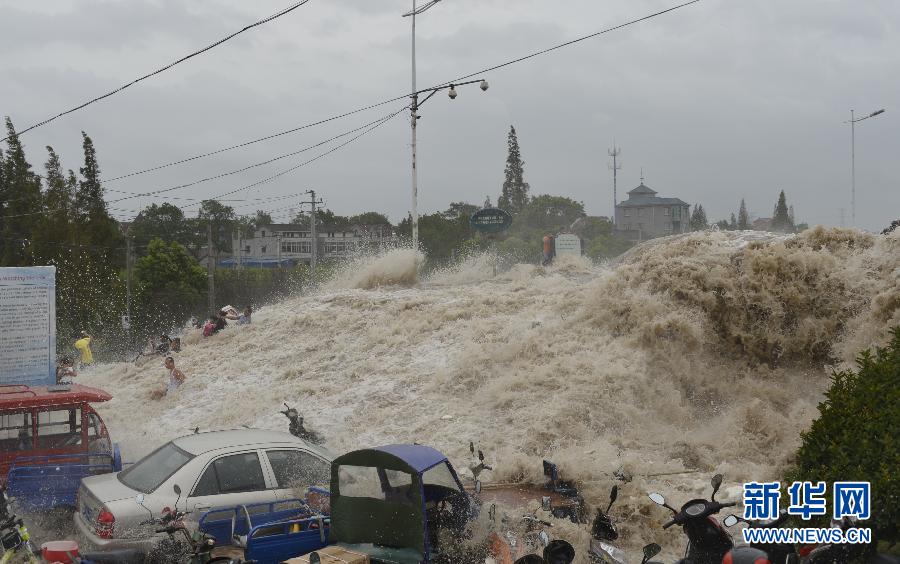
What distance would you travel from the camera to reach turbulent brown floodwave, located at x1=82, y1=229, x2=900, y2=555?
43.7ft

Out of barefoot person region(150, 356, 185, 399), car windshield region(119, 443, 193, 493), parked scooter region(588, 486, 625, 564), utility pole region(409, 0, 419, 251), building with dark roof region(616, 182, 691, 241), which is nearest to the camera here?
parked scooter region(588, 486, 625, 564)

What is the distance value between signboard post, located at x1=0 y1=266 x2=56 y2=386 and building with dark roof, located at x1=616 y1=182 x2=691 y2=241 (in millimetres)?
60179

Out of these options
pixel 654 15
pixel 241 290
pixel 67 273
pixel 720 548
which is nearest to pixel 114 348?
pixel 67 273

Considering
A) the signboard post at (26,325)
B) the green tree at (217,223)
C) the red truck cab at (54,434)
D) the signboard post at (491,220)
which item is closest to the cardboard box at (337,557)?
the red truck cab at (54,434)

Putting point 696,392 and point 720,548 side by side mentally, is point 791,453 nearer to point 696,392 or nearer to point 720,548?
point 696,392

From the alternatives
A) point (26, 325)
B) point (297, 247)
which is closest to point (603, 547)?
point (26, 325)

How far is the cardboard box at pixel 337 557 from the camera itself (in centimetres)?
636

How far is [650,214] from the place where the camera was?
78438mm

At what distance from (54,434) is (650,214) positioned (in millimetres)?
72482

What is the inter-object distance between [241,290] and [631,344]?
34.4 m

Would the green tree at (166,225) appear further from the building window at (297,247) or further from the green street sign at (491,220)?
the green street sign at (491,220)

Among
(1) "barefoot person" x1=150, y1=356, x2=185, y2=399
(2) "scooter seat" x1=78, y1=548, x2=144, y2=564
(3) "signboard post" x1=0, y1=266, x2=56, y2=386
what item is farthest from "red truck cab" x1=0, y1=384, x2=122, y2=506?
(1) "barefoot person" x1=150, y1=356, x2=185, y2=399

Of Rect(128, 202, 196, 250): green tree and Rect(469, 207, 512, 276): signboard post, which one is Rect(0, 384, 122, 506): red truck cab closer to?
Rect(469, 207, 512, 276): signboard post

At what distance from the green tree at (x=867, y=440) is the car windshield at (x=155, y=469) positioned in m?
5.85
